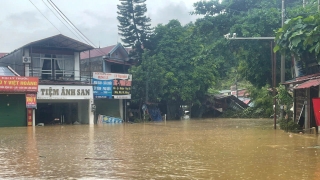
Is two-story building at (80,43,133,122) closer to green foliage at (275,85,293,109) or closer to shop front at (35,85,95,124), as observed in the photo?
shop front at (35,85,95,124)

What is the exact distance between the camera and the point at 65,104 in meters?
30.5

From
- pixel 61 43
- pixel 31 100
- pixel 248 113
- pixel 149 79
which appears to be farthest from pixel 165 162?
pixel 248 113

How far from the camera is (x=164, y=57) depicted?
33.1m

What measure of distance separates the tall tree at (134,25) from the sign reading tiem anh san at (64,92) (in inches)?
357

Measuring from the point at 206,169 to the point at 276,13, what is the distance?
16.2 meters

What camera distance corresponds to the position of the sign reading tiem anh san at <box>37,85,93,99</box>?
2536 centimetres

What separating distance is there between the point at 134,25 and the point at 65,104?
32.7ft

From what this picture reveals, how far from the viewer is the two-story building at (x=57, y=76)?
26.1 meters

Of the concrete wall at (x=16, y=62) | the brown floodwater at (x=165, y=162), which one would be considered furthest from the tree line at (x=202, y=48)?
the concrete wall at (x=16, y=62)

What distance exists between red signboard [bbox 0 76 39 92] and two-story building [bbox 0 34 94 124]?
41.9 inches

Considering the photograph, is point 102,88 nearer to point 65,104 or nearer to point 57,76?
point 57,76

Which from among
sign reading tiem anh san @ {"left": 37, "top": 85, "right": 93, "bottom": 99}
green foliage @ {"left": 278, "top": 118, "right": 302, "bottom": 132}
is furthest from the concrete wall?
green foliage @ {"left": 278, "top": 118, "right": 302, "bottom": 132}

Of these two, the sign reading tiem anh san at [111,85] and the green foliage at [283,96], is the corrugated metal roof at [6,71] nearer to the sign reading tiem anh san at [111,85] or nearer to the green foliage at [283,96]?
the sign reading tiem anh san at [111,85]

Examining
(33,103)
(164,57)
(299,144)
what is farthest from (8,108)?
(299,144)
